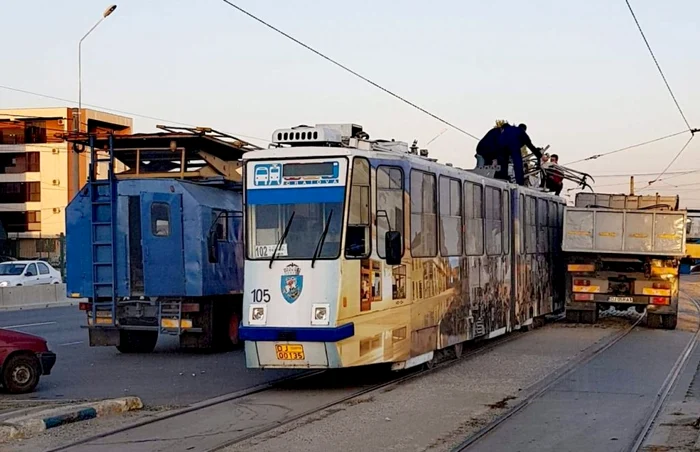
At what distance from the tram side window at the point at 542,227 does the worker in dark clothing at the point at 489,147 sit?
156 cm

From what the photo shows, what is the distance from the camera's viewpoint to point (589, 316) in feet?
80.0

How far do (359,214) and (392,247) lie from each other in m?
0.60

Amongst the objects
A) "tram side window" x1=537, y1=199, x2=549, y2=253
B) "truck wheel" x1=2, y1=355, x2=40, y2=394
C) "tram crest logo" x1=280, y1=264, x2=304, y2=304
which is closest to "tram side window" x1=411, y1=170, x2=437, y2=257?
"tram crest logo" x1=280, y1=264, x2=304, y2=304

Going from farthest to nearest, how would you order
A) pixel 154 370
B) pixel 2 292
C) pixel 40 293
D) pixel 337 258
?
pixel 40 293 < pixel 2 292 < pixel 154 370 < pixel 337 258

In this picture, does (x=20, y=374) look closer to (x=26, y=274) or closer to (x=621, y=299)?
(x=621, y=299)

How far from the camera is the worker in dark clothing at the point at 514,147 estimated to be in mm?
23188

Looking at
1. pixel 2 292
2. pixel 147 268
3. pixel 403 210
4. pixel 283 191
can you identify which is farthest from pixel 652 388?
pixel 2 292

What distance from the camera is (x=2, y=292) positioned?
108 ft

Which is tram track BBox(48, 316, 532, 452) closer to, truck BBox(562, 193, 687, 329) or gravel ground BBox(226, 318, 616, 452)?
gravel ground BBox(226, 318, 616, 452)

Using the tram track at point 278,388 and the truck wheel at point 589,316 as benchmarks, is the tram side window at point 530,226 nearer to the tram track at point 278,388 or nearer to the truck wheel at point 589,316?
the truck wheel at point 589,316

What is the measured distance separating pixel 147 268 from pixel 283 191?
576 centimetres

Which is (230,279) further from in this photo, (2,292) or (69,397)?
(2,292)

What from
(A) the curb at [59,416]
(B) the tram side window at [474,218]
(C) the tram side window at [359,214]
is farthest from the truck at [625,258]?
(A) the curb at [59,416]

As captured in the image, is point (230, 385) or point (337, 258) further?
point (230, 385)
